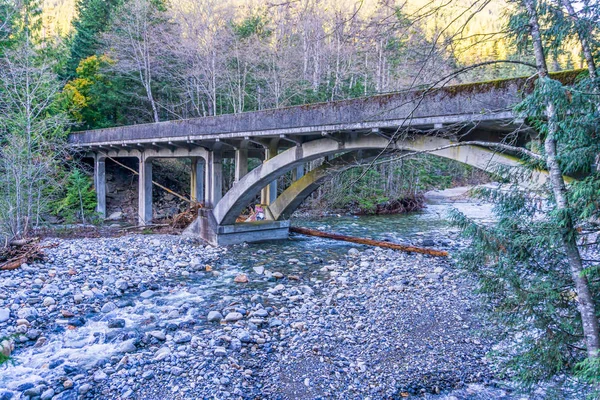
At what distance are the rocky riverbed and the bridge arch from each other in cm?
247

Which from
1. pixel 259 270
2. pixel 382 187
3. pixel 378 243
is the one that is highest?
pixel 382 187

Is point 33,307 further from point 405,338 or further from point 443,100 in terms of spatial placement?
point 443,100

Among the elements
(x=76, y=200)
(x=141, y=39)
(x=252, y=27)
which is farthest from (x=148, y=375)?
(x=141, y=39)

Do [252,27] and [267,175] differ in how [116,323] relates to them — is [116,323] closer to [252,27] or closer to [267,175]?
[267,175]

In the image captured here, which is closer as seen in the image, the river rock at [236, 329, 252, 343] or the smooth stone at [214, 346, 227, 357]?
the smooth stone at [214, 346, 227, 357]

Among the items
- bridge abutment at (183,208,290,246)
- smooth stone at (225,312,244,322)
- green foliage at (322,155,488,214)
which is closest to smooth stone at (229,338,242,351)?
smooth stone at (225,312,244,322)

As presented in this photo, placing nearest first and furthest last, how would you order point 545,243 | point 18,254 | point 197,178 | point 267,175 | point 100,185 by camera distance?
point 545,243, point 18,254, point 267,175, point 197,178, point 100,185

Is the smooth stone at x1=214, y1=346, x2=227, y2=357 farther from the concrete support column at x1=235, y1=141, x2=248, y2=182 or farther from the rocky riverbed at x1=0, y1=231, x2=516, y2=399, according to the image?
the concrete support column at x1=235, y1=141, x2=248, y2=182

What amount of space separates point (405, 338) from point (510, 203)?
2.73m

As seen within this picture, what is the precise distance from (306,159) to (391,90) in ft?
10.7

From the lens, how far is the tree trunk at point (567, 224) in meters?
2.74

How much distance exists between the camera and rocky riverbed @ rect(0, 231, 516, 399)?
Result: 4242 millimetres

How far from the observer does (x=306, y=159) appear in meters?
9.80

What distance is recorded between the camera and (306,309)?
645 centimetres
